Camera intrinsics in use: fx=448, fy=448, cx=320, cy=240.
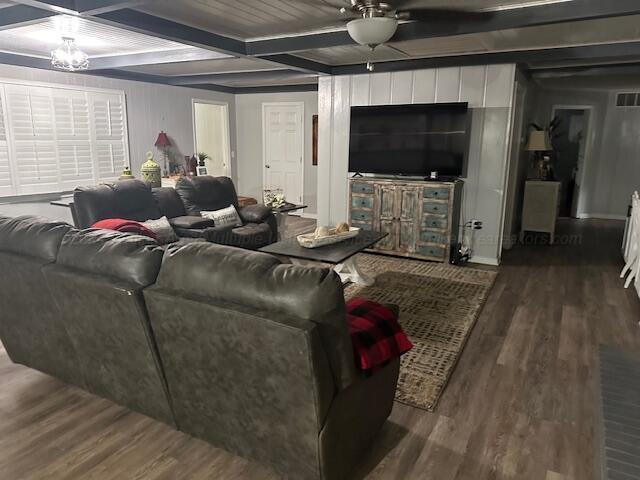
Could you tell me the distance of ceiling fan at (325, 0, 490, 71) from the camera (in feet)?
9.64

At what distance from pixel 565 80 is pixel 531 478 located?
6.79 metres

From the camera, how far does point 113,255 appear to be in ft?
6.64

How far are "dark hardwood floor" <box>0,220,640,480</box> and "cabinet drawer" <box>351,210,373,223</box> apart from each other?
2.38 metres

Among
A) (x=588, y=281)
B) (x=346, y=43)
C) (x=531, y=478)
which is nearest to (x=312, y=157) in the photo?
(x=346, y=43)

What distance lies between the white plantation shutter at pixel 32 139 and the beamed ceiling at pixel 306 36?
38 cm

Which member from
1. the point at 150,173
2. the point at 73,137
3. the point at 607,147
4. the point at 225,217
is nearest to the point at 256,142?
the point at 73,137

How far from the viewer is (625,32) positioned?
12.7 feet

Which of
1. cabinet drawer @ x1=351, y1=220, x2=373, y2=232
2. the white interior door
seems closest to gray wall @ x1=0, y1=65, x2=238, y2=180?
the white interior door

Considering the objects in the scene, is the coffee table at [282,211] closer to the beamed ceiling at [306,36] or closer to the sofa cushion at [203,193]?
the sofa cushion at [203,193]

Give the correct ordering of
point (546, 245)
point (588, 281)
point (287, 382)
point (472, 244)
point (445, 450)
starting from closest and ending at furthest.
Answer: point (287, 382)
point (445, 450)
point (588, 281)
point (472, 244)
point (546, 245)

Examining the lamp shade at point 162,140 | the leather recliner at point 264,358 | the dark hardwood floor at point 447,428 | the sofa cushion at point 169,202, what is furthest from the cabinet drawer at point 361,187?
the leather recliner at point 264,358

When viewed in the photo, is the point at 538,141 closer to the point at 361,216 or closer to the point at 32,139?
the point at 361,216

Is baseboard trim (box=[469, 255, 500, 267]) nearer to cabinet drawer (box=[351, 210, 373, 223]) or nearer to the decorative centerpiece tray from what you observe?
cabinet drawer (box=[351, 210, 373, 223])

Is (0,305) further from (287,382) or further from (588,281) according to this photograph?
(588,281)
